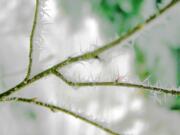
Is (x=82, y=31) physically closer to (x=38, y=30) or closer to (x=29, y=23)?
(x=29, y=23)

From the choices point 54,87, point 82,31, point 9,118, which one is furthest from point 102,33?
point 9,118

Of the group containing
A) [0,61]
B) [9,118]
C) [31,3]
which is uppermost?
[31,3]

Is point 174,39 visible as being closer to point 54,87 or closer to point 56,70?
point 54,87

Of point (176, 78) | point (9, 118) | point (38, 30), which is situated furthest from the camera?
point (176, 78)

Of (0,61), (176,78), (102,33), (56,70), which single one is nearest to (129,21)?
(102,33)

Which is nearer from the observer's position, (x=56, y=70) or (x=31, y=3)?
(x=56, y=70)

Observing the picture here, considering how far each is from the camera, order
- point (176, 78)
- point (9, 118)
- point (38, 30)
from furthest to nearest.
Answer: point (176, 78) → point (9, 118) → point (38, 30)

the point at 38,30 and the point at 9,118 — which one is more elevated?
the point at 38,30
